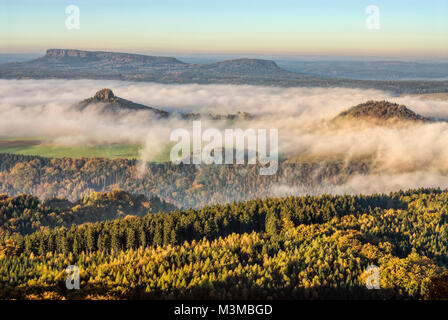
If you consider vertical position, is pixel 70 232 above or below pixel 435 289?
below

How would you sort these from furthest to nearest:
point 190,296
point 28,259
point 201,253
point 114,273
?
point 28,259, point 201,253, point 114,273, point 190,296

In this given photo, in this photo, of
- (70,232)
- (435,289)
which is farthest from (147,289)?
(70,232)
